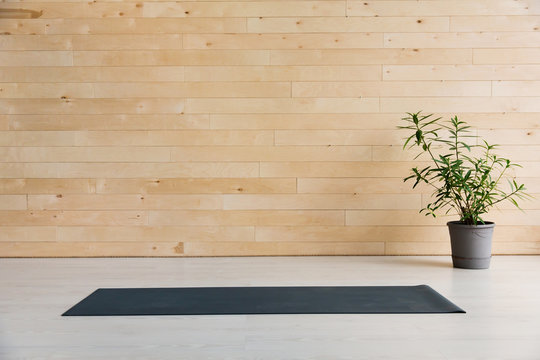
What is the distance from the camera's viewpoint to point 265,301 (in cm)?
258

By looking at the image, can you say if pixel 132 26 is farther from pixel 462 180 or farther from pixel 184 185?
pixel 462 180

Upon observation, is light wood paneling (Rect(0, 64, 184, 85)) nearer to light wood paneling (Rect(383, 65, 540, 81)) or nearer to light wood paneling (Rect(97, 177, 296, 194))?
light wood paneling (Rect(97, 177, 296, 194))

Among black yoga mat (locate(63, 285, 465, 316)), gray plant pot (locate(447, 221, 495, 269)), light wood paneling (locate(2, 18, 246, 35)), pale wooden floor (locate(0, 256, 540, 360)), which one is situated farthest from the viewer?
light wood paneling (locate(2, 18, 246, 35))

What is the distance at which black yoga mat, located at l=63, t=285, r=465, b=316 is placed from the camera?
7.93 ft

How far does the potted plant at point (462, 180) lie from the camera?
3332mm

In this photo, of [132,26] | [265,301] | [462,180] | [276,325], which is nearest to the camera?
[276,325]

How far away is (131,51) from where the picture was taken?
373 cm

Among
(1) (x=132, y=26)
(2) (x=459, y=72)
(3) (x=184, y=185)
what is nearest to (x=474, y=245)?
(2) (x=459, y=72)

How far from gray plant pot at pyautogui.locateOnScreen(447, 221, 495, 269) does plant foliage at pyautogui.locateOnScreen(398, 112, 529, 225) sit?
58mm

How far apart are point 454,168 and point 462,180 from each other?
0.10 meters

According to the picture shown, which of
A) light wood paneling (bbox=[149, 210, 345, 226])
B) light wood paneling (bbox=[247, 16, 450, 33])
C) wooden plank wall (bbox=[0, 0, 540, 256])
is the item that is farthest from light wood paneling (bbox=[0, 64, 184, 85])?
light wood paneling (bbox=[149, 210, 345, 226])

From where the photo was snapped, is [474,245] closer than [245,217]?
Yes

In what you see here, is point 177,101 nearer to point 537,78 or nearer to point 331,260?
point 331,260

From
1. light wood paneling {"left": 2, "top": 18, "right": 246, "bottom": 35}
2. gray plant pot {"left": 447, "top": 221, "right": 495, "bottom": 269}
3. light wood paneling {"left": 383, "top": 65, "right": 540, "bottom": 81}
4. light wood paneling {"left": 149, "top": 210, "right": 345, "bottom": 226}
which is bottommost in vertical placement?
gray plant pot {"left": 447, "top": 221, "right": 495, "bottom": 269}
